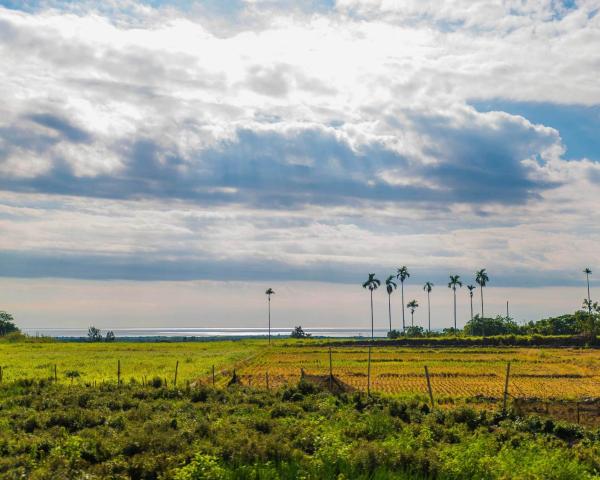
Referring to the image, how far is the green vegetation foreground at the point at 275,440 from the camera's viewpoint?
17.0 metres

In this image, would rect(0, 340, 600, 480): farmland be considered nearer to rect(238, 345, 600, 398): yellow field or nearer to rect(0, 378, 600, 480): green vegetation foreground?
rect(0, 378, 600, 480): green vegetation foreground

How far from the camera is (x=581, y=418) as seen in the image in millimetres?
29578

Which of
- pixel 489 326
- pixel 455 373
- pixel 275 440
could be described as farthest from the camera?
pixel 489 326

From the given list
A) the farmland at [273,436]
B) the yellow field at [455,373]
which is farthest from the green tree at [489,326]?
the farmland at [273,436]

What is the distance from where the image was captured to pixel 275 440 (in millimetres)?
19266

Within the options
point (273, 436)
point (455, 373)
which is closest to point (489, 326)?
point (455, 373)

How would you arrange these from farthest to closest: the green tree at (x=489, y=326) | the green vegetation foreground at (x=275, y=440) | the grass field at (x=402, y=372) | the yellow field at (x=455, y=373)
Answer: the green tree at (x=489, y=326)
the grass field at (x=402, y=372)
the yellow field at (x=455, y=373)
the green vegetation foreground at (x=275, y=440)

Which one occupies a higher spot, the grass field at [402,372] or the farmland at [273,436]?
the farmland at [273,436]

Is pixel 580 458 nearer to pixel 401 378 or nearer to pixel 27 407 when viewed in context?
pixel 27 407

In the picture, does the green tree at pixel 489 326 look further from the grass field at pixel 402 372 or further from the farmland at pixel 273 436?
the farmland at pixel 273 436

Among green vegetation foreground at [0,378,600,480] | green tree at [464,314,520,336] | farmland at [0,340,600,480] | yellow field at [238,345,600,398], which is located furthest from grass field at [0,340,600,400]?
green tree at [464,314,520,336]

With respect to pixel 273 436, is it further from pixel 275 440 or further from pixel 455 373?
pixel 455 373

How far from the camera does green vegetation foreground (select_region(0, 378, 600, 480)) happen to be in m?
17.0

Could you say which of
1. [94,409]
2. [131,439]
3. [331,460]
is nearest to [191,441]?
[131,439]
